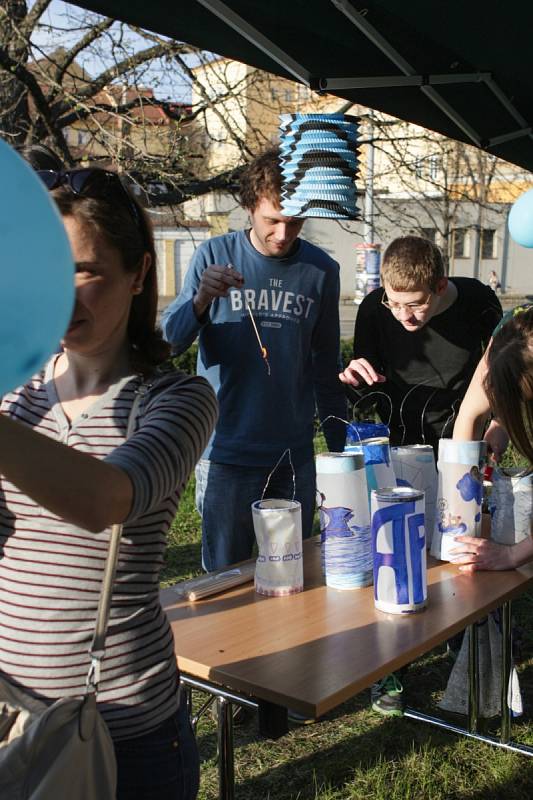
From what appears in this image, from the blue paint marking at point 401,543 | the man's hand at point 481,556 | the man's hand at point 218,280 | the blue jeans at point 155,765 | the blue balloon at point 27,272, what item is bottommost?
the blue jeans at point 155,765

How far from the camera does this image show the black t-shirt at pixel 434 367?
3025 mm

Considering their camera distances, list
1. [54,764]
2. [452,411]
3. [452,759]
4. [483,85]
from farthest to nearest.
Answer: [483,85] < [452,411] < [452,759] < [54,764]

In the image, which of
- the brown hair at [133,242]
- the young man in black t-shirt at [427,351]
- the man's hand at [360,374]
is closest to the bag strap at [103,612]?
the brown hair at [133,242]

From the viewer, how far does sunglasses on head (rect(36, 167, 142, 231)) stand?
127 cm

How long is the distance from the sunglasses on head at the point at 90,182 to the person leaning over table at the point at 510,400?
965 millimetres

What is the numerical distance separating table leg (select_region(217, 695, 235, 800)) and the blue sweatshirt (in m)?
1.03

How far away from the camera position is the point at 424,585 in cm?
190

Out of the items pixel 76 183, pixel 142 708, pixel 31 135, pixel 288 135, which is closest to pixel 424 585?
pixel 142 708

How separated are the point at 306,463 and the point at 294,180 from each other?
0.96 metres

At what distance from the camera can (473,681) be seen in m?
2.77

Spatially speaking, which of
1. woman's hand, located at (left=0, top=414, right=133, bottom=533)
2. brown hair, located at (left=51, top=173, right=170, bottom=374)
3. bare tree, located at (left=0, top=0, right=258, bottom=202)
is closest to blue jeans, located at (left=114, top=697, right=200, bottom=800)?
woman's hand, located at (left=0, top=414, right=133, bottom=533)

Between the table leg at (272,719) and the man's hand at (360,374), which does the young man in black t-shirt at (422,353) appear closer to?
the man's hand at (360,374)

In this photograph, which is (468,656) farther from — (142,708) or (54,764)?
(54,764)

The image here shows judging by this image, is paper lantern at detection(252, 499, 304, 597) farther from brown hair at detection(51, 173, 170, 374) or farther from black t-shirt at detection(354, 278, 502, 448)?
black t-shirt at detection(354, 278, 502, 448)
